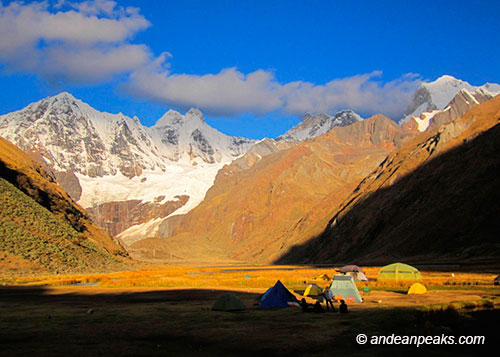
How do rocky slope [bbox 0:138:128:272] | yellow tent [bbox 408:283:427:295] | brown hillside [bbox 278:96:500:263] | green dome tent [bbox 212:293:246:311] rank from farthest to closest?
brown hillside [bbox 278:96:500:263] → rocky slope [bbox 0:138:128:272] → yellow tent [bbox 408:283:427:295] → green dome tent [bbox 212:293:246:311]

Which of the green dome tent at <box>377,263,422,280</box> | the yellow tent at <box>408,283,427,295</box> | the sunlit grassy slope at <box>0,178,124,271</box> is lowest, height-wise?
the green dome tent at <box>377,263,422,280</box>

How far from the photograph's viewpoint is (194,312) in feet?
103

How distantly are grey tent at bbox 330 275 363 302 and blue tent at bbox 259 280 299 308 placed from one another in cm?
384

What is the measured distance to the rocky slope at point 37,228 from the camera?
79625 mm

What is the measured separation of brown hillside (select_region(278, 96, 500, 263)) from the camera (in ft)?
287

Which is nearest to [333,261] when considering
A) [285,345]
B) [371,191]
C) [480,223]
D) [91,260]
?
[371,191]

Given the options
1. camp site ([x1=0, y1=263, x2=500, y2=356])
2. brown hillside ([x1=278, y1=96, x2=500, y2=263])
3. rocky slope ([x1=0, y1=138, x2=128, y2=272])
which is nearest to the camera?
camp site ([x1=0, y1=263, x2=500, y2=356])

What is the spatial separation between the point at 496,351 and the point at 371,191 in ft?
396

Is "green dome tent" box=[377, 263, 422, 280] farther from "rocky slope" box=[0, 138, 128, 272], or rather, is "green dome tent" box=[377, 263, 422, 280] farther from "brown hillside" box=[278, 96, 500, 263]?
"rocky slope" box=[0, 138, 128, 272]

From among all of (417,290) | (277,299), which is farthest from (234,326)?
(417,290)

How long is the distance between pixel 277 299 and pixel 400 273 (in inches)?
1090

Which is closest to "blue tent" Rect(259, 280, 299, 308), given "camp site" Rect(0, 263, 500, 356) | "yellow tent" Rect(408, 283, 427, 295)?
"camp site" Rect(0, 263, 500, 356)

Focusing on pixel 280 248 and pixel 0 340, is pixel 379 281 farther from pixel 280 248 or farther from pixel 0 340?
pixel 280 248

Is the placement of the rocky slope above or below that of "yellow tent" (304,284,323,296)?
above
